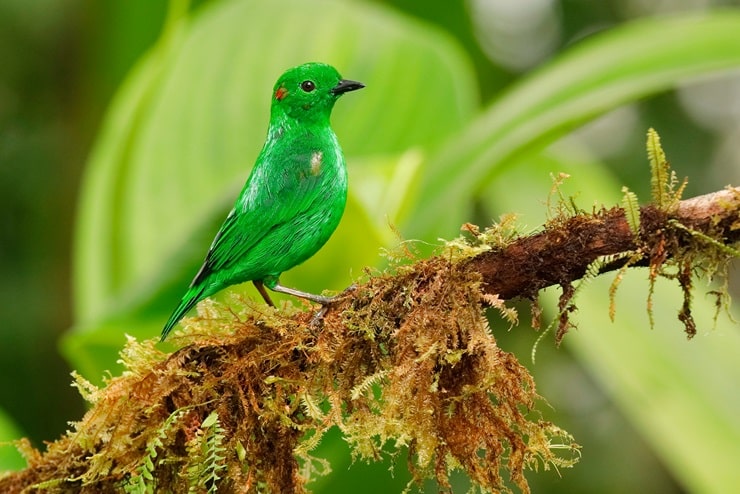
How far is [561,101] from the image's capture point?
10.6 feet

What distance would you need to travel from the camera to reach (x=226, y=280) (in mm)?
2094

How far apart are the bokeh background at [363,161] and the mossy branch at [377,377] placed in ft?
0.98

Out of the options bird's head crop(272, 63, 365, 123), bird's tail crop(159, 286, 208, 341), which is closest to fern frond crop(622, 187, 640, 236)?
bird's head crop(272, 63, 365, 123)

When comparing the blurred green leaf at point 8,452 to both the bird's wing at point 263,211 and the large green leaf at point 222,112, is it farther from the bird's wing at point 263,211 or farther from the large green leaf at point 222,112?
the bird's wing at point 263,211

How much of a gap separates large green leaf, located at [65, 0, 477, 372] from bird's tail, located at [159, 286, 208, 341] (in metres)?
1.16

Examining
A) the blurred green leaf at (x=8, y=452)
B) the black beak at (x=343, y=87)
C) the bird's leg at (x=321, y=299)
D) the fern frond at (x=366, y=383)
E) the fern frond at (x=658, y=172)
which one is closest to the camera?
the fern frond at (x=658, y=172)

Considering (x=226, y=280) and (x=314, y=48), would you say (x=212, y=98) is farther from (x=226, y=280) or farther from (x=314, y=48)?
(x=226, y=280)

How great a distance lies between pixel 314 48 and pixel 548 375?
11.9 feet

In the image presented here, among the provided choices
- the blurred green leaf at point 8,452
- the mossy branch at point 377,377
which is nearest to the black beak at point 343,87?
the mossy branch at point 377,377

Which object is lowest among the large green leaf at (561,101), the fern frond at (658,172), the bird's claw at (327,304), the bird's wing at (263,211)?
the fern frond at (658,172)

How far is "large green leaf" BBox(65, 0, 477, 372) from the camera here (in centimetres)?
346

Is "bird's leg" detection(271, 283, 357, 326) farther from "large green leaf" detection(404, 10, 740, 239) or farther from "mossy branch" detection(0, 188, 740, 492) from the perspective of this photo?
"large green leaf" detection(404, 10, 740, 239)

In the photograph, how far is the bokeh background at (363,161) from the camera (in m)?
2.89

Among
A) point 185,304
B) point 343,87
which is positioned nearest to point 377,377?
point 185,304
